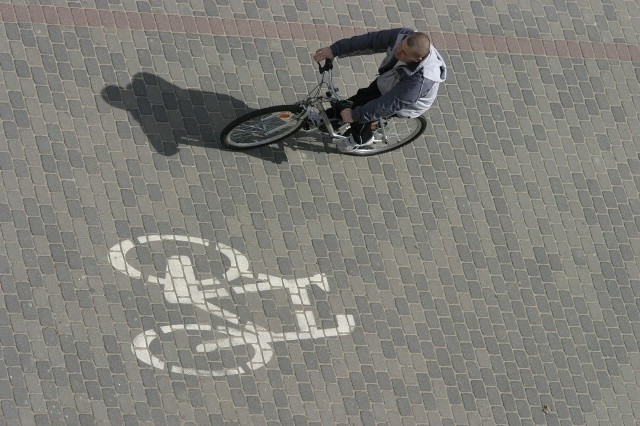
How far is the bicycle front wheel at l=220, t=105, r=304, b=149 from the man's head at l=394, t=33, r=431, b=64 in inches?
54.6

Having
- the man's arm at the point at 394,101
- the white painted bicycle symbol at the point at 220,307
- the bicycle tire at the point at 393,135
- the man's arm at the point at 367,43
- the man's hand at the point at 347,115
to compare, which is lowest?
the white painted bicycle symbol at the point at 220,307

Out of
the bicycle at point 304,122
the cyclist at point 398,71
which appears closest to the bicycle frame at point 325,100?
the bicycle at point 304,122

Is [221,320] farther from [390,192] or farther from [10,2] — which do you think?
[10,2]

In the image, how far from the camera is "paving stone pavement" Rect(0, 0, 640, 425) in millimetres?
8922

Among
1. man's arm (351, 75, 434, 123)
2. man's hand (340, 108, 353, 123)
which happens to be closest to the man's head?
man's arm (351, 75, 434, 123)

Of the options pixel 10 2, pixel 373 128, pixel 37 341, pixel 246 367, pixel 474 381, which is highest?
pixel 10 2

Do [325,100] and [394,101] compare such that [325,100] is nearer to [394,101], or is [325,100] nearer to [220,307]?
[394,101]

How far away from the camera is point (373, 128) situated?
32.3 ft

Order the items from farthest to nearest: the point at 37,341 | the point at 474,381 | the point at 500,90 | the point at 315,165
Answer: the point at 500,90 → the point at 315,165 → the point at 474,381 → the point at 37,341

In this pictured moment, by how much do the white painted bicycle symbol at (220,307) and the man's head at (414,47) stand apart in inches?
92.1

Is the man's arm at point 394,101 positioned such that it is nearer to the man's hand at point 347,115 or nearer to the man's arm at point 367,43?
the man's hand at point 347,115

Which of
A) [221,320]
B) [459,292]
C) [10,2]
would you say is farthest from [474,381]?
[10,2]

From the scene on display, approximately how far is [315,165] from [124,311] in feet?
8.26

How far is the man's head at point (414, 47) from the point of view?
27.9 ft
